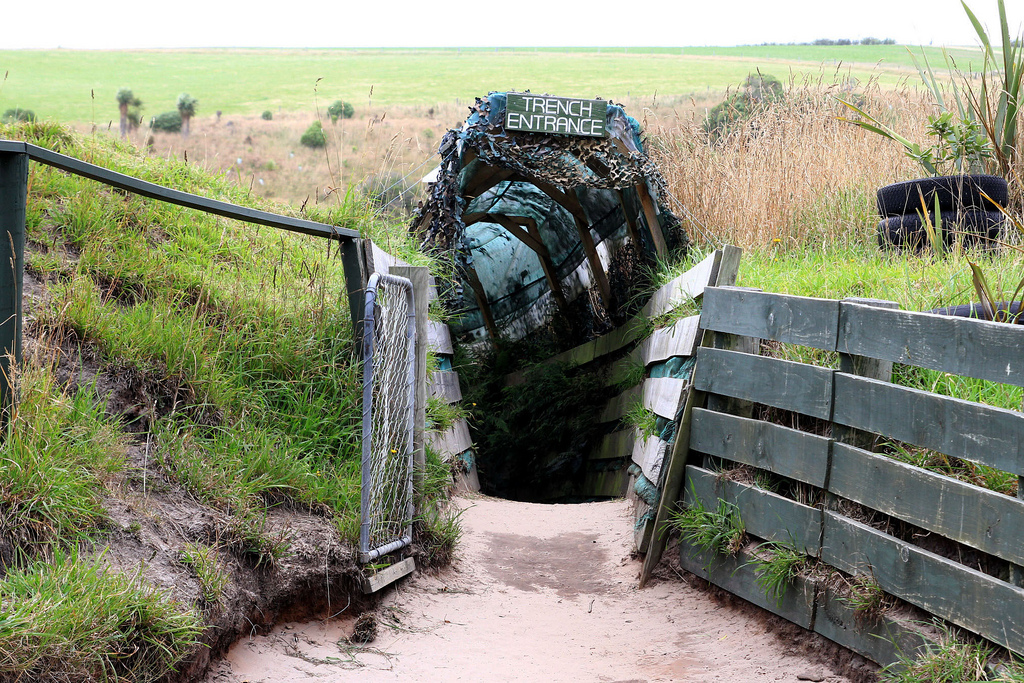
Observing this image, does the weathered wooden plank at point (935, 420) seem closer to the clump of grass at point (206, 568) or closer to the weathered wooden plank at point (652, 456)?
the weathered wooden plank at point (652, 456)

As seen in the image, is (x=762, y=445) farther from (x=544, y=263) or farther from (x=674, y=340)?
(x=544, y=263)

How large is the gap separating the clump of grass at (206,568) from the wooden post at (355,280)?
65.3 inches

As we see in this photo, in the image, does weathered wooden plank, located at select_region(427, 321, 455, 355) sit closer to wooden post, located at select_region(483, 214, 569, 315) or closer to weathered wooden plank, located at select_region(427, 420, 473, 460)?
weathered wooden plank, located at select_region(427, 420, 473, 460)

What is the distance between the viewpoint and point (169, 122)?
46344 mm

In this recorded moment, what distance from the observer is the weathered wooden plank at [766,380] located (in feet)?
11.5

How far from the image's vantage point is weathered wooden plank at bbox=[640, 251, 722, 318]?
15.9 ft

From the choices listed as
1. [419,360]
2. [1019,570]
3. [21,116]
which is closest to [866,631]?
[1019,570]

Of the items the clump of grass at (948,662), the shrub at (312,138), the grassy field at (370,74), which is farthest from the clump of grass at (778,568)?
the shrub at (312,138)

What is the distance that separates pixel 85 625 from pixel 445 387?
175 inches

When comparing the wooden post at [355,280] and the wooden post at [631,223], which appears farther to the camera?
the wooden post at [631,223]

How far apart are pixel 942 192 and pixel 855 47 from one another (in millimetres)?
57342

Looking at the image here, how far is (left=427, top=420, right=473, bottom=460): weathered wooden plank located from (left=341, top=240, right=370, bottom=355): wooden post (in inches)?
39.1

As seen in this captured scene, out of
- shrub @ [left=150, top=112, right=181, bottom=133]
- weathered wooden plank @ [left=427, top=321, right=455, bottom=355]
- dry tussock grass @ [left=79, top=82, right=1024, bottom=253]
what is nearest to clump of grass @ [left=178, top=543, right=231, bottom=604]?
weathered wooden plank @ [left=427, top=321, right=455, bottom=355]

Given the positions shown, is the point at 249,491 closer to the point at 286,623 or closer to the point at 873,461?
the point at 286,623
